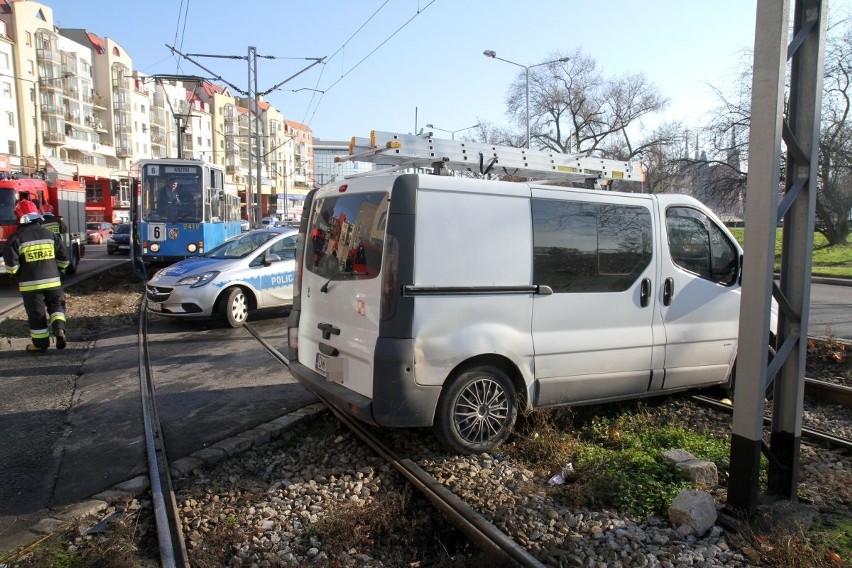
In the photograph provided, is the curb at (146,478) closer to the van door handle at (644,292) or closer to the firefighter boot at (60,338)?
the van door handle at (644,292)

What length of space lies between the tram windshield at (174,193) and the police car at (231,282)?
4.70m

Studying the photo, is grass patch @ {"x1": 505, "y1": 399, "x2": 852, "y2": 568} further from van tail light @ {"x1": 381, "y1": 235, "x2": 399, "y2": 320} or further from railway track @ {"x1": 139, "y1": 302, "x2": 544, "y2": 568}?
van tail light @ {"x1": 381, "y1": 235, "x2": 399, "y2": 320}

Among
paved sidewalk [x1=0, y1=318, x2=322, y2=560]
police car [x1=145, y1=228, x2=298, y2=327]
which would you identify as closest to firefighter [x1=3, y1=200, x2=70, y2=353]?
paved sidewalk [x1=0, y1=318, x2=322, y2=560]

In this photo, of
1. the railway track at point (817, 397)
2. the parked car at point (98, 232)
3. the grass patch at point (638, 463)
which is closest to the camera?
the grass patch at point (638, 463)

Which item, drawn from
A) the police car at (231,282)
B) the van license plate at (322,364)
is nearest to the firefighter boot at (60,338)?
the police car at (231,282)

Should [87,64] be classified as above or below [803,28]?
above

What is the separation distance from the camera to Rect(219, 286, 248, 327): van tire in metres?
10.1

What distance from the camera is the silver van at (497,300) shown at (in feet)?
13.9

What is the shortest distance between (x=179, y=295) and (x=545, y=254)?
700 cm

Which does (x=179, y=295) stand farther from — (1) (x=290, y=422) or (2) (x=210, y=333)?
(1) (x=290, y=422)

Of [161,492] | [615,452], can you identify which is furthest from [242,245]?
[615,452]

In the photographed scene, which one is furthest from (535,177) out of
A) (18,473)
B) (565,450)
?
(18,473)

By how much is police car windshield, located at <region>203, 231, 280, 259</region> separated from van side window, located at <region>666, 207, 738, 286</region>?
731 cm

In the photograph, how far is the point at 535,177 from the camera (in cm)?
701
